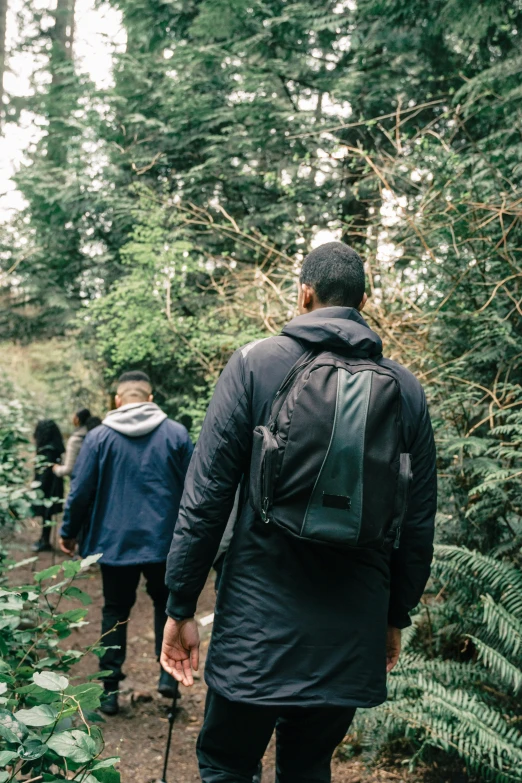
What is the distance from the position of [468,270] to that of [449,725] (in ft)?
9.54

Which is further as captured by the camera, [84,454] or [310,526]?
[84,454]

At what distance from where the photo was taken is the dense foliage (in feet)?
12.5

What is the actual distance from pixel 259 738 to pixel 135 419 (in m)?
2.51

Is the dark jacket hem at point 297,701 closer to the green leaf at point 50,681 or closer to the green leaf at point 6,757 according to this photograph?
the green leaf at point 50,681

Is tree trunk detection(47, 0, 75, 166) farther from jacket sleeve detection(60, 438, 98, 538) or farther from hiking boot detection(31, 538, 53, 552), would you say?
jacket sleeve detection(60, 438, 98, 538)

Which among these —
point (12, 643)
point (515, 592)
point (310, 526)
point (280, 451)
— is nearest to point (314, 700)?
point (310, 526)

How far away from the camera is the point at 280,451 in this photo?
1941 mm

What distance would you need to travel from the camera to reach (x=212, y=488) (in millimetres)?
2096

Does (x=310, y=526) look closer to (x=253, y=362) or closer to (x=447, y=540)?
(x=253, y=362)

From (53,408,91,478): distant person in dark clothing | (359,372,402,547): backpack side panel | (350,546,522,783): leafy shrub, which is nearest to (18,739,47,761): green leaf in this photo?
(359,372,402,547): backpack side panel

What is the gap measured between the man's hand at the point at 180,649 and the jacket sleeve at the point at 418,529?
74 cm

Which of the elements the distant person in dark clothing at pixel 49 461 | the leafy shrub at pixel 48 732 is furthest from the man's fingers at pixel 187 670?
the distant person in dark clothing at pixel 49 461

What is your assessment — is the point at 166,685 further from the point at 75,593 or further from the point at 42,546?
the point at 42,546

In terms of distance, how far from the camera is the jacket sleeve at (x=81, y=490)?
13.8ft
